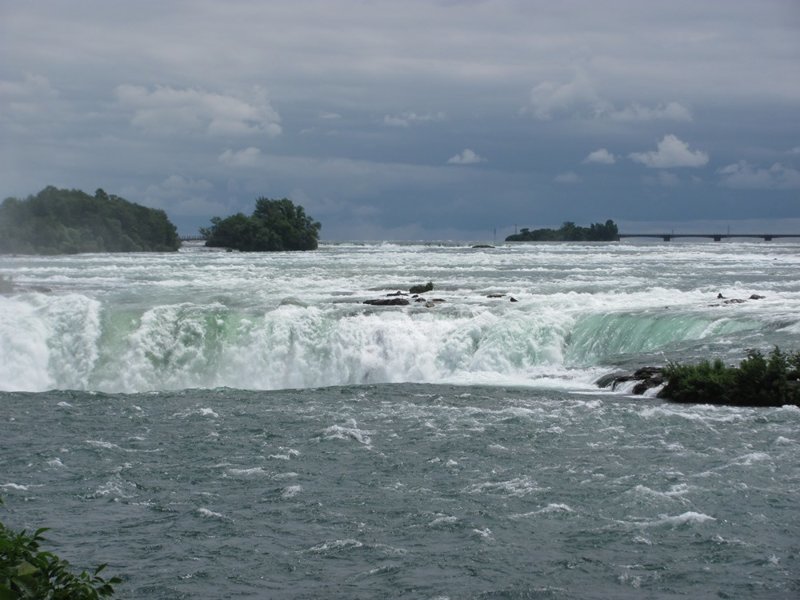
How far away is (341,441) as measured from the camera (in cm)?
1864

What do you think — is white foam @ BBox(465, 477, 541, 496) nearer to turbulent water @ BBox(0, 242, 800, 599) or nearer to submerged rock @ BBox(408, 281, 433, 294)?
turbulent water @ BBox(0, 242, 800, 599)

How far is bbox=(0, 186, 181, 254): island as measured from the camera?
319ft

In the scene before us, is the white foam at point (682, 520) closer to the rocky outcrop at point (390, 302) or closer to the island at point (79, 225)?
the rocky outcrop at point (390, 302)

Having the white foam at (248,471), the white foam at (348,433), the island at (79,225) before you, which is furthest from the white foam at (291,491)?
the island at (79,225)

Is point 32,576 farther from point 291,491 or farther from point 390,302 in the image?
point 390,302

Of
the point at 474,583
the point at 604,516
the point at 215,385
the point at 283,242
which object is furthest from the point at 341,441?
the point at 283,242

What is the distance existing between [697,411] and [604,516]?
7048mm

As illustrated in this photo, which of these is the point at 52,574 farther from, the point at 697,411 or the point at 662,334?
the point at 662,334

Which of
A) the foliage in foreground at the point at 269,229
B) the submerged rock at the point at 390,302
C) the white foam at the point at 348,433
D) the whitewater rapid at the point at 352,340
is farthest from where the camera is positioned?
the foliage in foreground at the point at 269,229

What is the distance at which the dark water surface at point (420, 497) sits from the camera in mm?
12016

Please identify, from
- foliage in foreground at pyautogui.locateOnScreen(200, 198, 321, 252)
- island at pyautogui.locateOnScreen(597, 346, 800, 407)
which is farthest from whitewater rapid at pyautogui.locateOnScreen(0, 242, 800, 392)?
foliage in foreground at pyautogui.locateOnScreen(200, 198, 321, 252)

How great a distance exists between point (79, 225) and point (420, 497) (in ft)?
324

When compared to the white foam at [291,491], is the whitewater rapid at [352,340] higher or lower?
higher

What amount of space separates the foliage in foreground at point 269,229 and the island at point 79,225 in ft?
17.5
